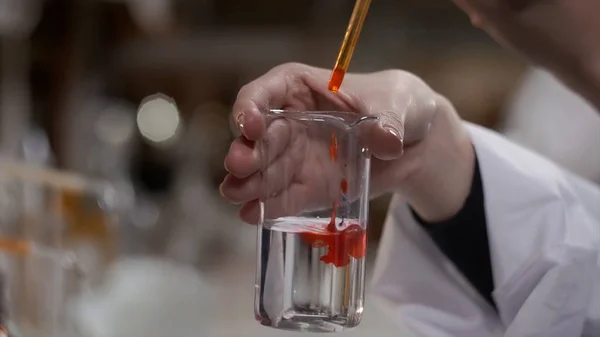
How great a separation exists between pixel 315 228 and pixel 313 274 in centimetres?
3

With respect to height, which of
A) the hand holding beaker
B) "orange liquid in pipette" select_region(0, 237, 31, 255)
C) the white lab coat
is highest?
the hand holding beaker

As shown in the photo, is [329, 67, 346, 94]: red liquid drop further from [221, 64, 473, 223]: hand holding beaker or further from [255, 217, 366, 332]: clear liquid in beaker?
[255, 217, 366, 332]: clear liquid in beaker

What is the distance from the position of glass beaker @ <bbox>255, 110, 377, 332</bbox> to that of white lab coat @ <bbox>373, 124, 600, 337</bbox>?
242mm

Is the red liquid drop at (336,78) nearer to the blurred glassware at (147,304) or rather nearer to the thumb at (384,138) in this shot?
the thumb at (384,138)

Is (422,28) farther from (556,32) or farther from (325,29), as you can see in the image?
(556,32)

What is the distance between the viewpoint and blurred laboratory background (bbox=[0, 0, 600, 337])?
3.71ft

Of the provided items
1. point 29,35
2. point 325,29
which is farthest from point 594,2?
point 29,35

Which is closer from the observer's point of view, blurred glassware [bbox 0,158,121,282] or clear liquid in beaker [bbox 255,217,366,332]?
clear liquid in beaker [bbox 255,217,366,332]

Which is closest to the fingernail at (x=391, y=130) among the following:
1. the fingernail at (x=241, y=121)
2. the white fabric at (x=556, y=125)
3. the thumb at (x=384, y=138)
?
the thumb at (x=384, y=138)

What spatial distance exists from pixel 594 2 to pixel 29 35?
1.43 meters

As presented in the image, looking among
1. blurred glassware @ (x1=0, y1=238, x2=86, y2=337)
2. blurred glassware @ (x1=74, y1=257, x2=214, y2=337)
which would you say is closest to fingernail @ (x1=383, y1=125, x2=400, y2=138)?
blurred glassware @ (x1=0, y1=238, x2=86, y2=337)

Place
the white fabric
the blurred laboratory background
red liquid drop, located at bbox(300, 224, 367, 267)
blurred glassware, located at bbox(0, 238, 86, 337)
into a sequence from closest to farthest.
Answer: red liquid drop, located at bbox(300, 224, 367, 267) → blurred glassware, located at bbox(0, 238, 86, 337) → the white fabric → the blurred laboratory background

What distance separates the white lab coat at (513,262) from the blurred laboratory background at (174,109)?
0.75ft

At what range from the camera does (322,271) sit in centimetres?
52
